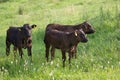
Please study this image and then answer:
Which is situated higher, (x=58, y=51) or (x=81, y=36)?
(x=81, y=36)

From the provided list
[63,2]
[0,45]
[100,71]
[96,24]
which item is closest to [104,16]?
[96,24]

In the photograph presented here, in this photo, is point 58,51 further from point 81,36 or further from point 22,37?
point 81,36

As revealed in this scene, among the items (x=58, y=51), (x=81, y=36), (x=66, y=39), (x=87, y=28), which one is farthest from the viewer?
(x=58, y=51)

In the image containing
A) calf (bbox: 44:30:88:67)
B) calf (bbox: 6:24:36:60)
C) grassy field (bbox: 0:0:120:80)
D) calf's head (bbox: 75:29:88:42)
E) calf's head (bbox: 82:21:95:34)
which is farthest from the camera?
calf's head (bbox: 82:21:95:34)

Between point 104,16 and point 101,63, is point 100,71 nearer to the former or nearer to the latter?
point 101,63

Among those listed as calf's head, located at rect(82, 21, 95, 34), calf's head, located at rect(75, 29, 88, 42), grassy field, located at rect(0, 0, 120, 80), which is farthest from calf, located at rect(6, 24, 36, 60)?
calf's head, located at rect(75, 29, 88, 42)

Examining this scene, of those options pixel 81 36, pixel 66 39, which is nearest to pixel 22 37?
pixel 66 39

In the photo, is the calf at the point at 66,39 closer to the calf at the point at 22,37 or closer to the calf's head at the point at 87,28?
the calf at the point at 22,37

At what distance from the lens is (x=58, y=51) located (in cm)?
1548

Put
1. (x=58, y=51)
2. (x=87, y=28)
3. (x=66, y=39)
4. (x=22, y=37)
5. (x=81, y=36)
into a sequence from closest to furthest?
(x=81, y=36)
(x=66, y=39)
(x=22, y=37)
(x=87, y=28)
(x=58, y=51)

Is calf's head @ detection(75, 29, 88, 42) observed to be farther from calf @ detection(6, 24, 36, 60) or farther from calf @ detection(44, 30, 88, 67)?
calf @ detection(6, 24, 36, 60)

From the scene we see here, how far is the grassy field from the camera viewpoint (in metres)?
9.80

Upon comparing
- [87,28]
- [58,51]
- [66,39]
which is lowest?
[58,51]

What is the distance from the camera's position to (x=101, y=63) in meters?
11.1
